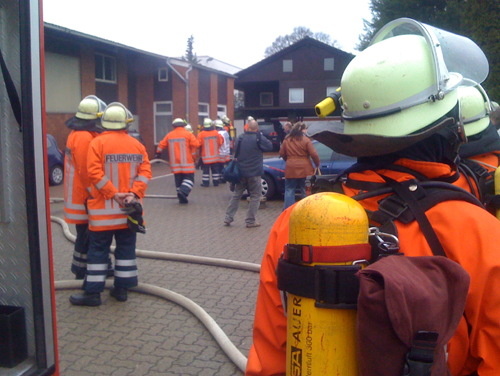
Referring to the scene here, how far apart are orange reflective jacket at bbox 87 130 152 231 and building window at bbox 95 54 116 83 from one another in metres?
18.4

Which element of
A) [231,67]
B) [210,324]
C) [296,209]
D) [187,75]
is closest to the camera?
[296,209]

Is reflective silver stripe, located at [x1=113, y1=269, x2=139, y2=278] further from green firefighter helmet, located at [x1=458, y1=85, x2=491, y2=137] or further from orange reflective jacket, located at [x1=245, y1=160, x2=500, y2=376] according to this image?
orange reflective jacket, located at [x1=245, y1=160, x2=500, y2=376]

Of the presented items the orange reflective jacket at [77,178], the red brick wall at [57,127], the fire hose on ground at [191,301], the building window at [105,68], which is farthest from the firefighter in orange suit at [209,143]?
the building window at [105,68]

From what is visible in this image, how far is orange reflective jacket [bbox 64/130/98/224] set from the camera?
17.2 feet

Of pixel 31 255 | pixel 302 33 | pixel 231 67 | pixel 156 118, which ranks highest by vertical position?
pixel 302 33

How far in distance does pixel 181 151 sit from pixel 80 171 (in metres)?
6.54

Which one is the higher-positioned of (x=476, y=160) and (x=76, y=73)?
(x=76, y=73)

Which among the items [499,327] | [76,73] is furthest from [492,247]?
[76,73]

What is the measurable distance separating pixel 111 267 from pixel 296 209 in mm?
5075

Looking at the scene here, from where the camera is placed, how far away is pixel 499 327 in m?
1.20

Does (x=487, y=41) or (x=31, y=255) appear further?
(x=487, y=41)

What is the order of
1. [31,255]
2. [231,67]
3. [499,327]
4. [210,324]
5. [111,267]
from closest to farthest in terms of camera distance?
[499,327] → [31,255] → [210,324] → [111,267] → [231,67]

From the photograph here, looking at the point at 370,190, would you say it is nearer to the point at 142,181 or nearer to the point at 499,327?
the point at 499,327

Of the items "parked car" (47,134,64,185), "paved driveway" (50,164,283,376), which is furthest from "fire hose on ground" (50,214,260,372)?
"parked car" (47,134,64,185)
